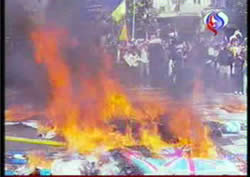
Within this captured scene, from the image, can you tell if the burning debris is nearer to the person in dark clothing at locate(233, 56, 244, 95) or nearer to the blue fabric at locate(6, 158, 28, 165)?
the blue fabric at locate(6, 158, 28, 165)

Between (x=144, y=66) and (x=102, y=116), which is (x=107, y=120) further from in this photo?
(x=144, y=66)

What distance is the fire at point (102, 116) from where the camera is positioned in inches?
120

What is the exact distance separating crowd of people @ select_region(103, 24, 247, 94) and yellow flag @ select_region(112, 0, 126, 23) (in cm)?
17

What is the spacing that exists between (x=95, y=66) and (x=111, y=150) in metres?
0.62

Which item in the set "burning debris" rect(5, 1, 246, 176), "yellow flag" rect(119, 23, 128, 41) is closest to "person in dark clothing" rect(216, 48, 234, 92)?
"burning debris" rect(5, 1, 246, 176)

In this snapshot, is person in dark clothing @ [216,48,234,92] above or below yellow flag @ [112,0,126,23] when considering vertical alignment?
below

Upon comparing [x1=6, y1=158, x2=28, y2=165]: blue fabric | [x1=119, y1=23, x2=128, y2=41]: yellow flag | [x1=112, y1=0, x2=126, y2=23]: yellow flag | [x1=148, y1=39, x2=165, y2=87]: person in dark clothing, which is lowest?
[x1=6, y1=158, x2=28, y2=165]: blue fabric

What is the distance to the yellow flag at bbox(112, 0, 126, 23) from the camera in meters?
3.05

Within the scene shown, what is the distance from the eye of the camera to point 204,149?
3.05m

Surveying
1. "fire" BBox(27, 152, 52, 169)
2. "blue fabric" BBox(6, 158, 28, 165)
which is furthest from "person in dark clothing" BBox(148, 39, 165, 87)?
"blue fabric" BBox(6, 158, 28, 165)

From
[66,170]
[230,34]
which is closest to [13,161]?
[66,170]

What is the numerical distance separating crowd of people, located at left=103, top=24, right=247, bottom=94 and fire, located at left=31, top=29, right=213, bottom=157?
0.16 m

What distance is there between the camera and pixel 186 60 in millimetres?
3059

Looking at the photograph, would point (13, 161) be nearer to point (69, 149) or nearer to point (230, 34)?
point (69, 149)
